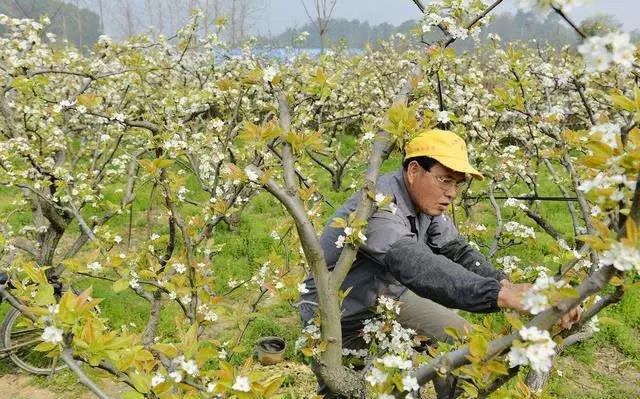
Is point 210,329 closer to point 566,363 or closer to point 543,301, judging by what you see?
point 566,363

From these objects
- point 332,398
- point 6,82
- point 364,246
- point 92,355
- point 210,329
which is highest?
point 6,82

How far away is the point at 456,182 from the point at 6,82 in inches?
153

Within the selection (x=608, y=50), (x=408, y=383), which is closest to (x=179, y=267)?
(x=408, y=383)

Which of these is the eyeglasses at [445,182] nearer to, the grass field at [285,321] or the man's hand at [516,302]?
the grass field at [285,321]

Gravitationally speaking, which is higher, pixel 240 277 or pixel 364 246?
pixel 364 246

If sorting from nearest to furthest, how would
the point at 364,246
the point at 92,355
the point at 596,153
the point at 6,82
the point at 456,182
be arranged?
the point at 596,153 → the point at 92,355 → the point at 364,246 → the point at 456,182 → the point at 6,82

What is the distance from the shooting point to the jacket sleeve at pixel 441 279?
197 centimetres

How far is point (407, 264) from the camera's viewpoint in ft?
7.27

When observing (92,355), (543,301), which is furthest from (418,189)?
(92,355)

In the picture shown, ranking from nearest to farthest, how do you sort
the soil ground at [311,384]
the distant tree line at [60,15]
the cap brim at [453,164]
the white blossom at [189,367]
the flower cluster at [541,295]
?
the flower cluster at [541,295] → the white blossom at [189,367] → the cap brim at [453,164] → the soil ground at [311,384] → the distant tree line at [60,15]

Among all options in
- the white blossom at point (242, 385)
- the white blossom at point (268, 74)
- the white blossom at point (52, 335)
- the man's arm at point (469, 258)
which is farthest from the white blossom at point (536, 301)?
the man's arm at point (469, 258)

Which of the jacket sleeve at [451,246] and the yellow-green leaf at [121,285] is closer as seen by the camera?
the yellow-green leaf at [121,285]

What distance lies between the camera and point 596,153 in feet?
4.14

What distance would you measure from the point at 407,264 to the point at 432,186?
27.3 inches
